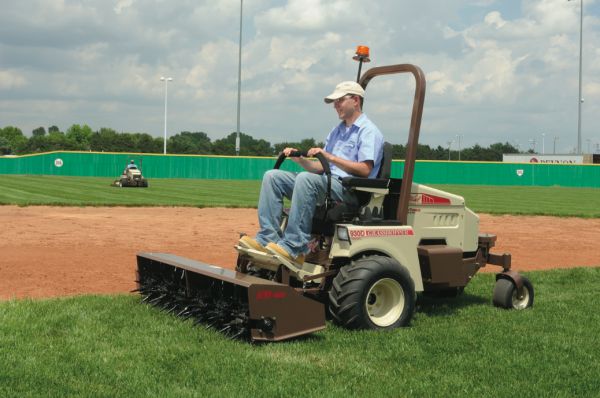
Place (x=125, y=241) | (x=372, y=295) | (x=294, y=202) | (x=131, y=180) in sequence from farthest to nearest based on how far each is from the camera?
(x=131, y=180) → (x=125, y=241) → (x=372, y=295) → (x=294, y=202)

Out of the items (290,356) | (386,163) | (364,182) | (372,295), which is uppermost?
(386,163)

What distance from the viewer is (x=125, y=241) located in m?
11.7

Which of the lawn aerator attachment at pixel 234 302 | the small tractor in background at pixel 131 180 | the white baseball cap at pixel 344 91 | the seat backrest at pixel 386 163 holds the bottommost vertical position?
the lawn aerator attachment at pixel 234 302

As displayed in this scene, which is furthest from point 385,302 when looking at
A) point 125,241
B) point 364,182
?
point 125,241

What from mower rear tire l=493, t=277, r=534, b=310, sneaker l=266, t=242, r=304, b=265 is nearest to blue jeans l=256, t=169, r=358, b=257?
sneaker l=266, t=242, r=304, b=265

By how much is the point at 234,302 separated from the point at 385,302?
1.32m

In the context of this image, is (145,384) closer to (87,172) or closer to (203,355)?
(203,355)

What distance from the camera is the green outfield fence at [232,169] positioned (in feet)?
157

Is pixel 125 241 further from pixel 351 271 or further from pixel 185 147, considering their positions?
pixel 185 147

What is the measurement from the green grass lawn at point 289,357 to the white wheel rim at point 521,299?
468mm

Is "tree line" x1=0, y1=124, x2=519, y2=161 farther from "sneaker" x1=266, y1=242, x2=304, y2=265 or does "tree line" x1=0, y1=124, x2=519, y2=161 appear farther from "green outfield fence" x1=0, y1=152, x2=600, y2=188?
"sneaker" x1=266, y1=242, x2=304, y2=265

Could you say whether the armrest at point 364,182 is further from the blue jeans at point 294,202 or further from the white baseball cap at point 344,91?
the white baseball cap at point 344,91

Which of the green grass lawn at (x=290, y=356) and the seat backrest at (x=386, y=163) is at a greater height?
the seat backrest at (x=386, y=163)

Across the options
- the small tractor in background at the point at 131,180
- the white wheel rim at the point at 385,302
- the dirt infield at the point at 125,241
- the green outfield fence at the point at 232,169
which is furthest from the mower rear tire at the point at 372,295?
the green outfield fence at the point at 232,169
